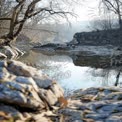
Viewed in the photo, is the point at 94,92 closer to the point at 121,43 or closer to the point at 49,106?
A: the point at 49,106

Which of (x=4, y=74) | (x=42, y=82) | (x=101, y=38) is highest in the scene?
(x=101, y=38)

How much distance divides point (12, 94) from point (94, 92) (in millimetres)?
3421

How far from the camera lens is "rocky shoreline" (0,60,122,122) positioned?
5945mm

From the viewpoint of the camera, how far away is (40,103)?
20.8 feet

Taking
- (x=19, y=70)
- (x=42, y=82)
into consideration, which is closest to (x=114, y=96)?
(x=42, y=82)

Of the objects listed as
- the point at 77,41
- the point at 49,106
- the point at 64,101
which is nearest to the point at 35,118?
the point at 49,106

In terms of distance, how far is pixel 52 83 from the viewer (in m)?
7.29

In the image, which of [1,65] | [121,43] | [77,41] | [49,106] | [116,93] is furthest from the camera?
[77,41]

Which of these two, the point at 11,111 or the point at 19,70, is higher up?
the point at 19,70

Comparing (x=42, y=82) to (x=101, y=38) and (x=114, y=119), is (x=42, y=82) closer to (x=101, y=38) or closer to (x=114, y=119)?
(x=114, y=119)

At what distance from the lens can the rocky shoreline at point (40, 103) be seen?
19.5 feet

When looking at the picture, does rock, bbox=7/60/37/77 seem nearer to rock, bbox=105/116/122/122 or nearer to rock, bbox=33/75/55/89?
rock, bbox=33/75/55/89

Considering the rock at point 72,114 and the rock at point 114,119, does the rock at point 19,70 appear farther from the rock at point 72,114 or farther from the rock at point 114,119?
the rock at point 114,119

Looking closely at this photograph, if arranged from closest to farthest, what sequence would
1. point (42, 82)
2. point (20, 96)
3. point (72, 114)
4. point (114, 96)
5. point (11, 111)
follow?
point (11, 111), point (20, 96), point (72, 114), point (42, 82), point (114, 96)
